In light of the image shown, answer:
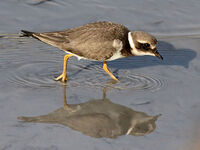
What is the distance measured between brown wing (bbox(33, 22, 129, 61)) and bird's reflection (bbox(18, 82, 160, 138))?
1082mm

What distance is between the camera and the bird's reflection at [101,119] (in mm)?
6031

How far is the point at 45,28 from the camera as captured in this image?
9.57 meters

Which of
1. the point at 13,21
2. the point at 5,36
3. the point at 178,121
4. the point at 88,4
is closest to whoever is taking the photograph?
the point at 178,121

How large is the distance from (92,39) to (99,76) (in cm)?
86

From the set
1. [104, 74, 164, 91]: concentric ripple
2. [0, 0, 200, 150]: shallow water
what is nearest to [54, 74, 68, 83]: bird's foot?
[0, 0, 200, 150]: shallow water

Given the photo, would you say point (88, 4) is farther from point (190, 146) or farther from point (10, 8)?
point (190, 146)

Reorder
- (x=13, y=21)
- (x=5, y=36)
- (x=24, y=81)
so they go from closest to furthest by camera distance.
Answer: (x=24, y=81) → (x=5, y=36) → (x=13, y=21)

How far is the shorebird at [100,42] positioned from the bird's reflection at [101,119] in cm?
108

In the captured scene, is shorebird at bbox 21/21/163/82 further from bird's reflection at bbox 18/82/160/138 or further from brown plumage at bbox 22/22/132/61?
bird's reflection at bbox 18/82/160/138

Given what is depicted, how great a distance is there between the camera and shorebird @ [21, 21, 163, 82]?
7441 mm

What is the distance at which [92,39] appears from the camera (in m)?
7.45

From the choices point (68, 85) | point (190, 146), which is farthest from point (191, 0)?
point (190, 146)

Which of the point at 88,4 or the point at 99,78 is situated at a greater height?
the point at 88,4

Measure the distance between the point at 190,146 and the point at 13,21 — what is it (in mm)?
5854
